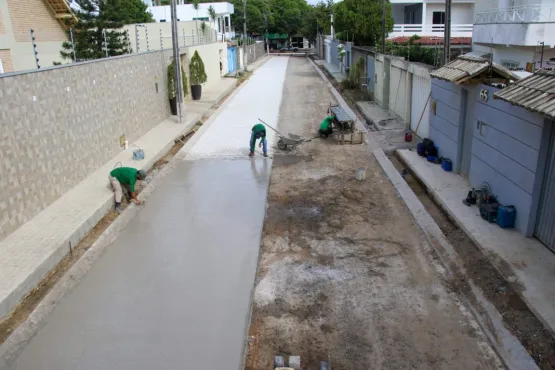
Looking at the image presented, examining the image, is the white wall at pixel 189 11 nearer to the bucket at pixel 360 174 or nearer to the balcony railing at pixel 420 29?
the balcony railing at pixel 420 29

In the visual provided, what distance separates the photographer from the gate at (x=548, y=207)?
7621 mm

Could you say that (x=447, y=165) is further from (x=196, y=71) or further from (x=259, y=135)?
(x=196, y=71)

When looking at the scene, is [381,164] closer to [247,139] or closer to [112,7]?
[247,139]

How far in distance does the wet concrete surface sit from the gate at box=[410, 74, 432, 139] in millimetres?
6581

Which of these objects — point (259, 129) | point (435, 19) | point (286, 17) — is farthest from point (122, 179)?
point (286, 17)

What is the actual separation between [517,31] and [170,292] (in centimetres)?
2140

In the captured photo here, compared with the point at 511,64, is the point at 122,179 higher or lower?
lower

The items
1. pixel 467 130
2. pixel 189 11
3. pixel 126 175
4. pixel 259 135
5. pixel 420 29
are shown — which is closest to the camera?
pixel 126 175

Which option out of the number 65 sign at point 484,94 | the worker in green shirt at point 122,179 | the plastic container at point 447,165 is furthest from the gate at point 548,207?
the worker in green shirt at point 122,179

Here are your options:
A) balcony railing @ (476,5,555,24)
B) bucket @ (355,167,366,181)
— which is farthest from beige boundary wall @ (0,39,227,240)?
balcony railing @ (476,5,555,24)

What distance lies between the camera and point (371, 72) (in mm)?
24578

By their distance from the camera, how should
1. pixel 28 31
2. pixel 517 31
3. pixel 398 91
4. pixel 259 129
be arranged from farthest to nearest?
pixel 517 31 → pixel 398 91 → pixel 28 31 → pixel 259 129

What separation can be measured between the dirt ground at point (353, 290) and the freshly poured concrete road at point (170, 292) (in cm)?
35

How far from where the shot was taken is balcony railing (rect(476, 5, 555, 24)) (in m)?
22.2
